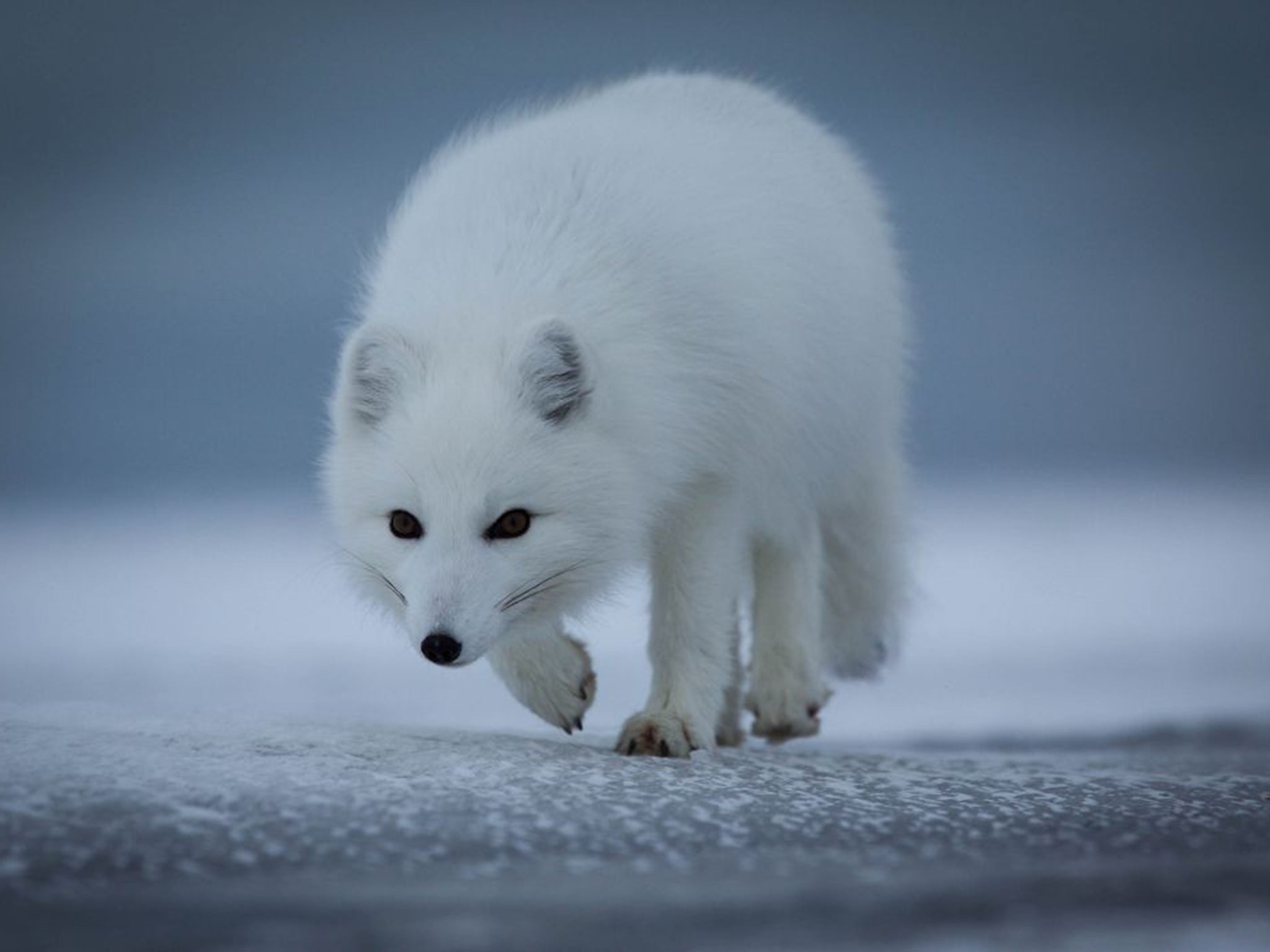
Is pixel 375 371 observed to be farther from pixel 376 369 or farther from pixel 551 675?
pixel 551 675

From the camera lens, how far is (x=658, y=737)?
4191 millimetres

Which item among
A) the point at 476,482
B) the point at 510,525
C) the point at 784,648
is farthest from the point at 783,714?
the point at 476,482

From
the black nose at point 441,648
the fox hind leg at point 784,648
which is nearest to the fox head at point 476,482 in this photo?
the black nose at point 441,648

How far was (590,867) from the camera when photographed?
8.95 ft

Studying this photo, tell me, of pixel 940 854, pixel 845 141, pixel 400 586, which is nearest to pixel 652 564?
pixel 400 586

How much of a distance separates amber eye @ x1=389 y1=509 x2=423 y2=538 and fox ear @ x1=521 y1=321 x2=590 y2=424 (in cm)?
36

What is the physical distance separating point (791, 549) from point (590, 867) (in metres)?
2.42

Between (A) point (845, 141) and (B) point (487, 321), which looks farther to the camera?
(A) point (845, 141)

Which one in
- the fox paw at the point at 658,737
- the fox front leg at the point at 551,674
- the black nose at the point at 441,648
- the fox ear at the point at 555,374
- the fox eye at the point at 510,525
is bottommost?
the fox paw at the point at 658,737

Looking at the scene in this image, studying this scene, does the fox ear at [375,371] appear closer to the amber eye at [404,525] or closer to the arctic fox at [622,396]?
the arctic fox at [622,396]

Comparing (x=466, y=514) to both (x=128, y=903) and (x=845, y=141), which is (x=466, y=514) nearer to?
(x=128, y=903)

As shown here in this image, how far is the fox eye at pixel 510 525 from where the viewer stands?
3695mm

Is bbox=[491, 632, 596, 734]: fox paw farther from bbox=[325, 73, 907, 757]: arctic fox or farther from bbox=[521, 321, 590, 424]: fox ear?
bbox=[521, 321, 590, 424]: fox ear

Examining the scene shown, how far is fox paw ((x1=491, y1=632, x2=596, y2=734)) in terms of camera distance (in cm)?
442
